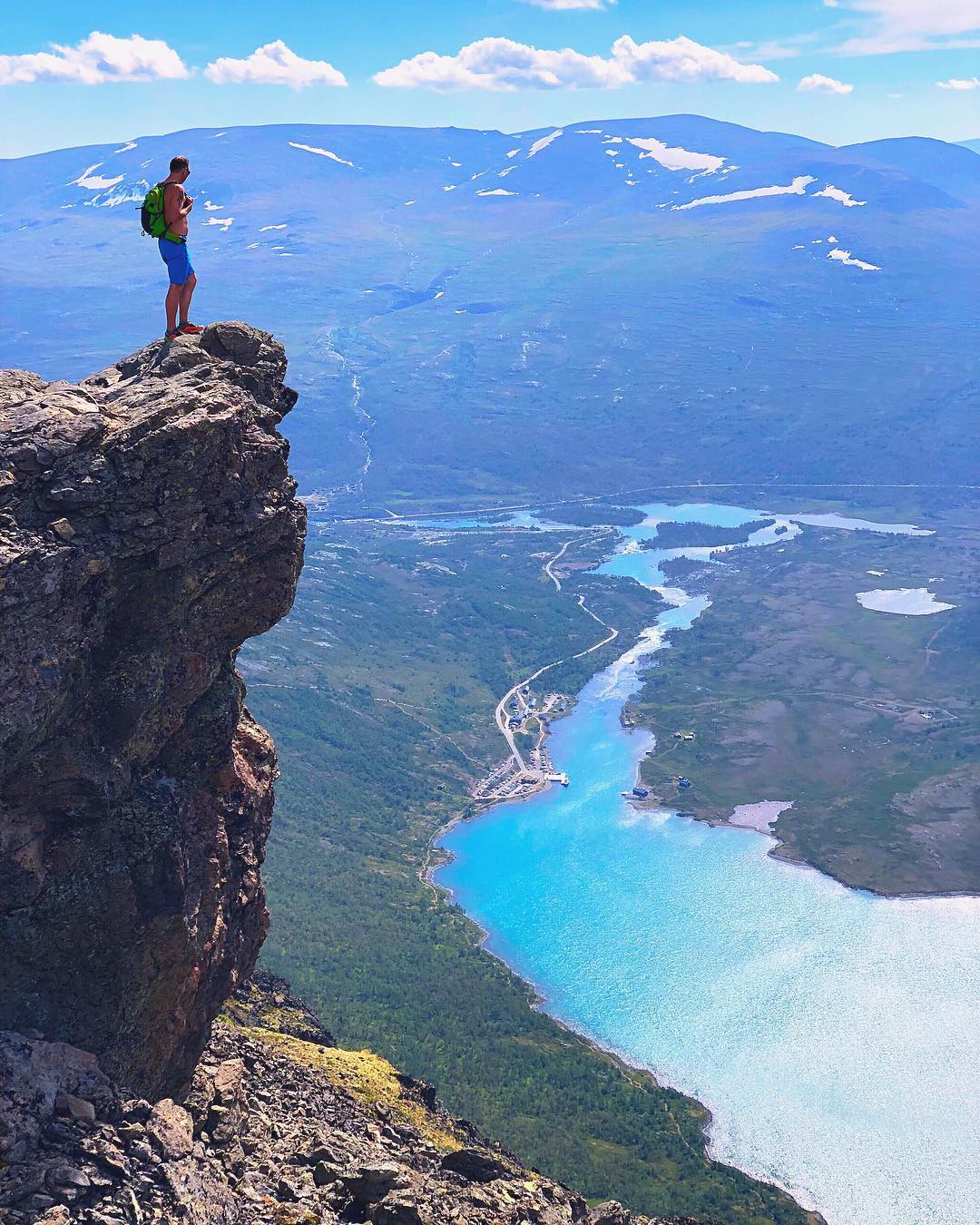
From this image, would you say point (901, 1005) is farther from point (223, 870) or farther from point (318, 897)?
point (223, 870)

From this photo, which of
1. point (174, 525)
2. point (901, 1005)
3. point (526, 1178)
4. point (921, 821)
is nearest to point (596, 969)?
point (901, 1005)

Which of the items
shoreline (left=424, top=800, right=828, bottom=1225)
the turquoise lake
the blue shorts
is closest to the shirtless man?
the blue shorts

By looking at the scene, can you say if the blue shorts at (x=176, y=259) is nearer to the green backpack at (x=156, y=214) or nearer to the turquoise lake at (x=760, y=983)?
the green backpack at (x=156, y=214)

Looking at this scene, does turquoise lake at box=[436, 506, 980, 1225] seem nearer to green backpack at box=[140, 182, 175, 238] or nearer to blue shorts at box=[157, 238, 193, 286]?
blue shorts at box=[157, 238, 193, 286]

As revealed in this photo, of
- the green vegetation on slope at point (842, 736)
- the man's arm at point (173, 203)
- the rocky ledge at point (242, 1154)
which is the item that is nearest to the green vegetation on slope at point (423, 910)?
the green vegetation on slope at point (842, 736)

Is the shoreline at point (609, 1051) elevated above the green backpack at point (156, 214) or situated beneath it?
situated beneath

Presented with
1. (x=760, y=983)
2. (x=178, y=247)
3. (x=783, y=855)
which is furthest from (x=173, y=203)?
(x=783, y=855)

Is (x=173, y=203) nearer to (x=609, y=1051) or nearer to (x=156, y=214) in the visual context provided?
(x=156, y=214)
